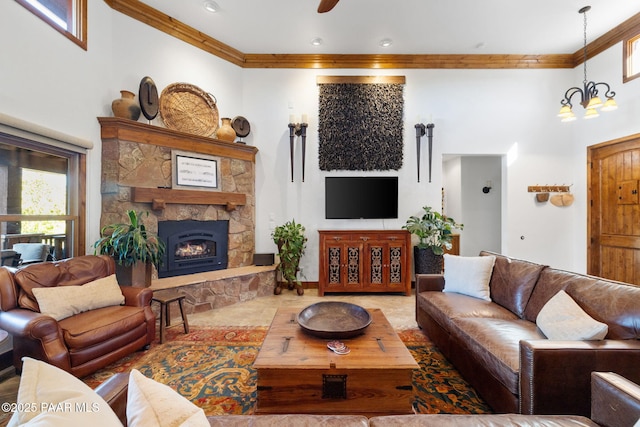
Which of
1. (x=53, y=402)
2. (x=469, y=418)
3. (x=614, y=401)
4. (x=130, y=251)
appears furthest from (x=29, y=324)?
(x=614, y=401)

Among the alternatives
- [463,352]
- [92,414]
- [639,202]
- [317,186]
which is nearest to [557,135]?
[639,202]

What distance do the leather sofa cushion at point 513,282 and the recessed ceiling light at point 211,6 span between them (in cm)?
434

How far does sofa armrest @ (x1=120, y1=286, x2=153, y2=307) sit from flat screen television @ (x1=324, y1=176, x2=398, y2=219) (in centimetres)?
266

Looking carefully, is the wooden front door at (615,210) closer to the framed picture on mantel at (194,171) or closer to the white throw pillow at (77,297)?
the framed picture on mantel at (194,171)

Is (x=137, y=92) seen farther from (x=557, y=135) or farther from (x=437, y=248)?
(x=557, y=135)

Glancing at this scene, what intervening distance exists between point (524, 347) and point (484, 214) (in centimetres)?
497

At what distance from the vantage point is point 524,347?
4.57 feet

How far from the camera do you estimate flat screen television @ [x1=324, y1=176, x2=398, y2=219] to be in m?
4.37

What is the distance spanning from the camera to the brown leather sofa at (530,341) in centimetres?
136

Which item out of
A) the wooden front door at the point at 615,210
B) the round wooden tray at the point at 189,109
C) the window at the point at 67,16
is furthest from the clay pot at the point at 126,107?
the wooden front door at the point at 615,210

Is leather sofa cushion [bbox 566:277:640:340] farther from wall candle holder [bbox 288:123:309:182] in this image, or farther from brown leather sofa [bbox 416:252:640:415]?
wall candle holder [bbox 288:123:309:182]

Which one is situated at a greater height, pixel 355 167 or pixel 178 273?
pixel 355 167

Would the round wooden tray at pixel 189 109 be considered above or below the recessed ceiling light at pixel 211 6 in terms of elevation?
below

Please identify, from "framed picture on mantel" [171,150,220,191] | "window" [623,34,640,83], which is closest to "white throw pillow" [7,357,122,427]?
"framed picture on mantel" [171,150,220,191]
